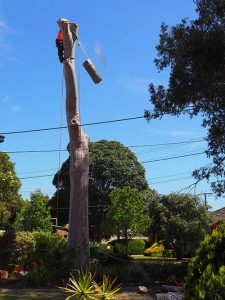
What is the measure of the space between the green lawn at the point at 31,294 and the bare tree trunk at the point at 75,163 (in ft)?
13.3

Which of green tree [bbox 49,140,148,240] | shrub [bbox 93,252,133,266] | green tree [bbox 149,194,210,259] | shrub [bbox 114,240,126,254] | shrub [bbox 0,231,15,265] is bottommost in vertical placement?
shrub [bbox 93,252,133,266]

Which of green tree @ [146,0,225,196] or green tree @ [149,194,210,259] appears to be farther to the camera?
green tree @ [149,194,210,259]

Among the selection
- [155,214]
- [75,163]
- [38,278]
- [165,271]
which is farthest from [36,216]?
[38,278]

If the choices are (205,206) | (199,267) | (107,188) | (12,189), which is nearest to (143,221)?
(205,206)

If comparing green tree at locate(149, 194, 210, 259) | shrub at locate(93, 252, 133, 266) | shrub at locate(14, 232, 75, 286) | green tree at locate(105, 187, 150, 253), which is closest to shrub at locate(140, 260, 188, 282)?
shrub at locate(93, 252, 133, 266)

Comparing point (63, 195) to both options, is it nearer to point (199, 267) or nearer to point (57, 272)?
point (57, 272)

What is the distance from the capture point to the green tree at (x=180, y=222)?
3588cm

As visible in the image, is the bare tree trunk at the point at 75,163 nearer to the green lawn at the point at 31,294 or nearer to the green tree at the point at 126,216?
the green lawn at the point at 31,294

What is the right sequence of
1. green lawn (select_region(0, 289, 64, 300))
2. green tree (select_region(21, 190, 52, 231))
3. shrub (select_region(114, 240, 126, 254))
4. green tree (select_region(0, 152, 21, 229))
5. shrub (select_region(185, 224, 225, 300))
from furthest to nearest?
1. green tree (select_region(21, 190, 52, 231))
2. green tree (select_region(0, 152, 21, 229))
3. shrub (select_region(114, 240, 126, 254))
4. green lawn (select_region(0, 289, 64, 300))
5. shrub (select_region(185, 224, 225, 300))

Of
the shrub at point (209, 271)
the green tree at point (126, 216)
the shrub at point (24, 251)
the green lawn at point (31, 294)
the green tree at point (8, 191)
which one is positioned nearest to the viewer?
the shrub at point (209, 271)

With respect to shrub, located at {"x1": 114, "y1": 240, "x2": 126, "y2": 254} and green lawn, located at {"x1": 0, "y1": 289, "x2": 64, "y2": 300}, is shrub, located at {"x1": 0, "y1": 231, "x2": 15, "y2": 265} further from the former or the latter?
shrub, located at {"x1": 114, "y1": 240, "x2": 126, "y2": 254}

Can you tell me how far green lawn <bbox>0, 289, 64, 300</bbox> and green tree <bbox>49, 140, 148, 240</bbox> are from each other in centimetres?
4051

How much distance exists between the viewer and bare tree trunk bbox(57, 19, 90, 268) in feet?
59.8

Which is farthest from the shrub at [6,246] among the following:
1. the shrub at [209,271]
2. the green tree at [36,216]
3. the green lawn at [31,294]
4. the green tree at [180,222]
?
the green tree at [36,216]
